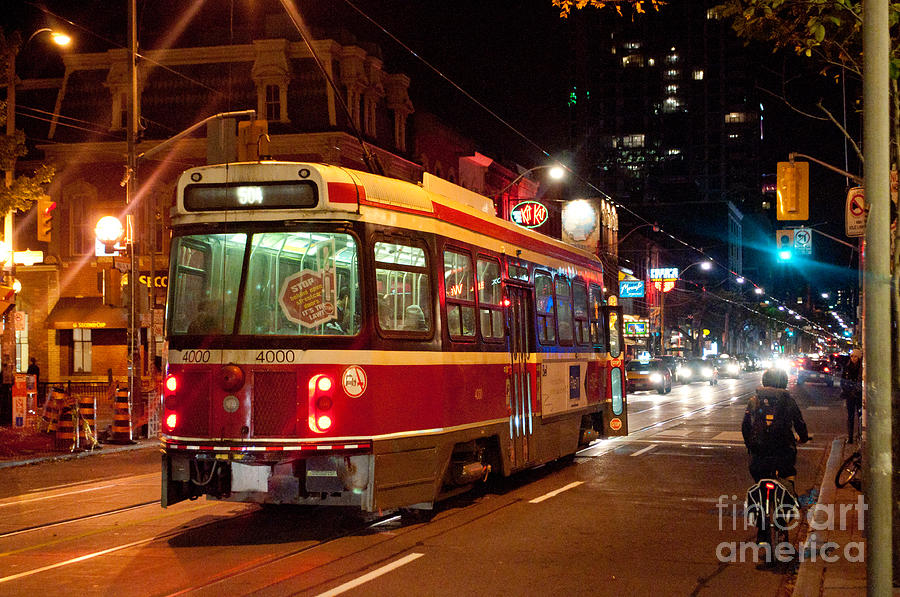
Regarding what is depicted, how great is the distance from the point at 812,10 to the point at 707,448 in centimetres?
1008

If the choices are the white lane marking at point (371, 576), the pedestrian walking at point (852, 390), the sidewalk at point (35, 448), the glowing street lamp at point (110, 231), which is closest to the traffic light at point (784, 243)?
the pedestrian walking at point (852, 390)

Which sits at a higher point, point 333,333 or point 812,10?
point 812,10

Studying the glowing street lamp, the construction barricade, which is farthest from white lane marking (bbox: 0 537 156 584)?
the glowing street lamp

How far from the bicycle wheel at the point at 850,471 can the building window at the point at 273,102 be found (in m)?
26.3

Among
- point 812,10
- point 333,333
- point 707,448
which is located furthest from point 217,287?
point 707,448

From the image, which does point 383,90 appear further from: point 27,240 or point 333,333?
point 333,333

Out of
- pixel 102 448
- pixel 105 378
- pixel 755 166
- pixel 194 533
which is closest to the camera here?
pixel 194 533

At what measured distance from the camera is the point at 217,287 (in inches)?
367

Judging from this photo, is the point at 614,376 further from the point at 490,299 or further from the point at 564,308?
the point at 490,299

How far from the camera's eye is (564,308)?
1457 centimetres

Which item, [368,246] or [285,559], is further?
[368,246]

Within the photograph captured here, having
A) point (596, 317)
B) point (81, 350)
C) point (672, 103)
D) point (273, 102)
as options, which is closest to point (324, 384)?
Result: point (596, 317)

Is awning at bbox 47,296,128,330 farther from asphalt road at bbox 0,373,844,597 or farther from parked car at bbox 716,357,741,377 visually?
parked car at bbox 716,357,741,377

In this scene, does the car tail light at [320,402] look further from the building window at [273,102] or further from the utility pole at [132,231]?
the building window at [273,102]
